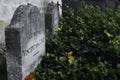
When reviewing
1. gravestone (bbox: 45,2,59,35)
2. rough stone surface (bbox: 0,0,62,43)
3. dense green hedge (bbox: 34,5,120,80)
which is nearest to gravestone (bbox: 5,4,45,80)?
dense green hedge (bbox: 34,5,120,80)

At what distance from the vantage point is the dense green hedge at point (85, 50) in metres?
3.85

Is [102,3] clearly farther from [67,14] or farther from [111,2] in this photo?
[67,14]

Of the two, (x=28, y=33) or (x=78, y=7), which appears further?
(x=78, y=7)

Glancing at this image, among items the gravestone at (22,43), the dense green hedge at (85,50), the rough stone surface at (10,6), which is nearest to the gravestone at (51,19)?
the dense green hedge at (85,50)

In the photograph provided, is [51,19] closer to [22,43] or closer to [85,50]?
[85,50]

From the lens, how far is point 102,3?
704 centimetres

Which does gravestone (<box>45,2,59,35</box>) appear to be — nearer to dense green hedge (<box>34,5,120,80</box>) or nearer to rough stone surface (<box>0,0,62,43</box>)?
dense green hedge (<box>34,5,120,80</box>)

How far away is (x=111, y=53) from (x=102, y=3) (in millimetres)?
2919

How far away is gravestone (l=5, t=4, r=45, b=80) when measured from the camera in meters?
3.49

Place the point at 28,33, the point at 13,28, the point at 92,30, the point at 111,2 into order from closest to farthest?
1. the point at 13,28
2. the point at 28,33
3. the point at 92,30
4. the point at 111,2

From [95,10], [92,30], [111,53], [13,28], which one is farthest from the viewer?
[95,10]

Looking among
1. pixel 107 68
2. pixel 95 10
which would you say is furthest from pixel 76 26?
pixel 107 68

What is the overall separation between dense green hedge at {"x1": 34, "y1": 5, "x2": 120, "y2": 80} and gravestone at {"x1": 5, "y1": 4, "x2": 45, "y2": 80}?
27 cm

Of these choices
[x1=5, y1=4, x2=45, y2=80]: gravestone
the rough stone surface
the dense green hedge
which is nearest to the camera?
[x1=5, y1=4, x2=45, y2=80]: gravestone
